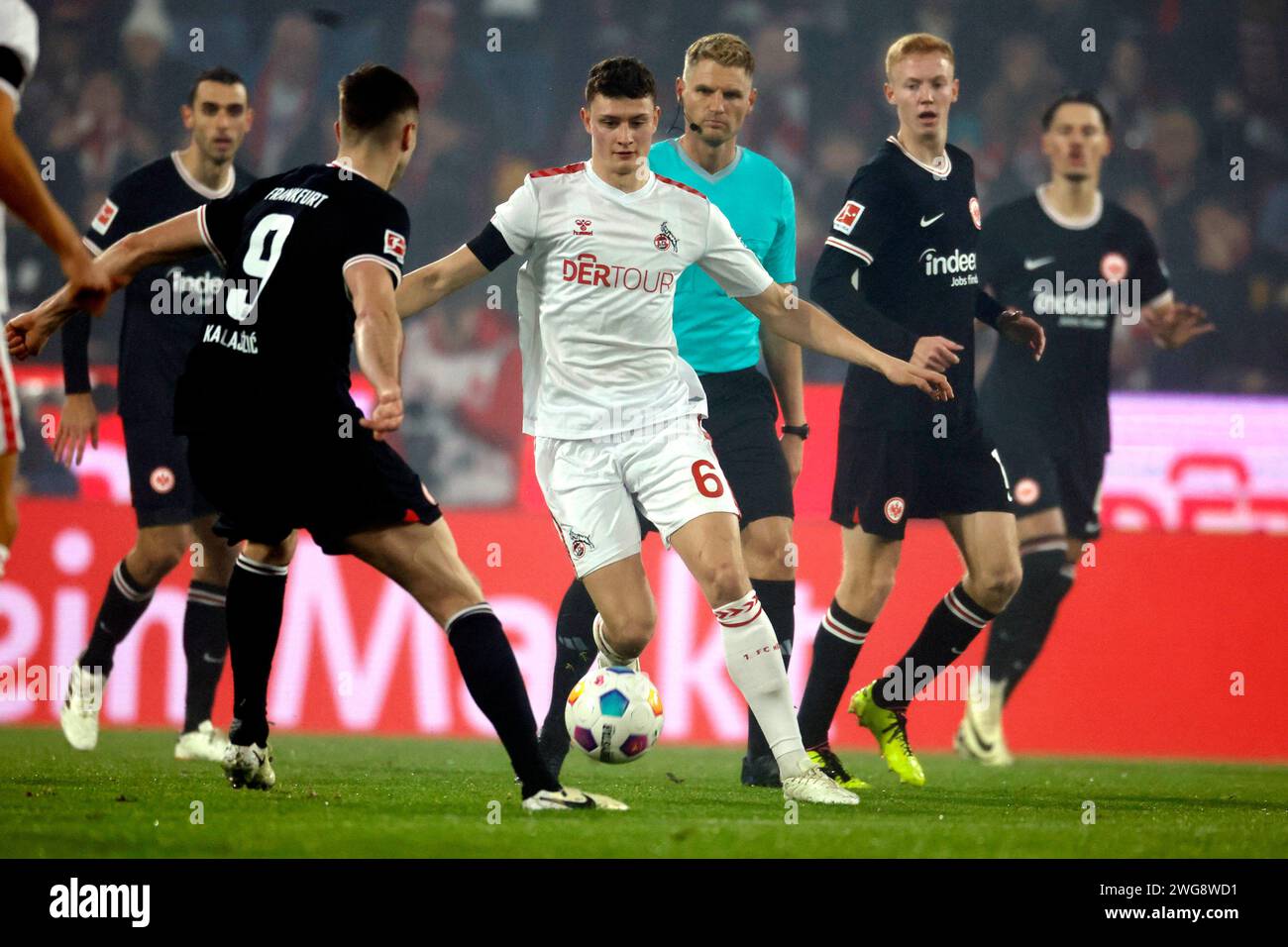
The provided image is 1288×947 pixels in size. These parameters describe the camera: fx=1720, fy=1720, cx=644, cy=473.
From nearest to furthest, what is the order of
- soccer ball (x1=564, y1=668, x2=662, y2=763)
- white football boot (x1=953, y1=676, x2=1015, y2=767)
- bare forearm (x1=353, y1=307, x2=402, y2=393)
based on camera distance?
1. bare forearm (x1=353, y1=307, x2=402, y2=393)
2. soccer ball (x1=564, y1=668, x2=662, y2=763)
3. white football boot (x1=953, y1=676, x2=1015, y2=767)

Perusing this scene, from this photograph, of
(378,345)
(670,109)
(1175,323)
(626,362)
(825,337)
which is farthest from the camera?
(670,109)

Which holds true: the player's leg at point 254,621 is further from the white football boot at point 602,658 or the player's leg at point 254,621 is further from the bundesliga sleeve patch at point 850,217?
the bundesliga sleeve patch at point 850,217

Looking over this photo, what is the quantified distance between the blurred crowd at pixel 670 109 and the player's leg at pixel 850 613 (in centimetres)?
454

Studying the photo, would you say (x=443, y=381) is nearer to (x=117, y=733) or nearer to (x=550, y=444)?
(x=117, y=733)

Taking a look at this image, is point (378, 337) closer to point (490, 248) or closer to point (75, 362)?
point (490, 248)

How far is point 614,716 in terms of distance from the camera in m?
5.16

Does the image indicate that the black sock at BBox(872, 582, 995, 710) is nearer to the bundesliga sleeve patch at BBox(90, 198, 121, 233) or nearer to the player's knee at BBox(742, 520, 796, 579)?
the player's knee at BBox(742, 520, 796, 579)

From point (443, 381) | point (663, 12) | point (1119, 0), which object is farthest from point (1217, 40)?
point (443, 381)

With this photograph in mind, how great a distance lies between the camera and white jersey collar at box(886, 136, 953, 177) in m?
6.30

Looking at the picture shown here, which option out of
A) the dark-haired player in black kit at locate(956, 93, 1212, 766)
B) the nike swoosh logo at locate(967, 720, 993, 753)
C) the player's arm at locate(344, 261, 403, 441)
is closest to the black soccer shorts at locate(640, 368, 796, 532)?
the player's arm at locate(344, 261, 403, 441)

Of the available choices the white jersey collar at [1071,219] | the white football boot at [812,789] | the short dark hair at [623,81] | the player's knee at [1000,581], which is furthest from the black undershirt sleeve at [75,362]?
the white jersey collar at [1071,219]

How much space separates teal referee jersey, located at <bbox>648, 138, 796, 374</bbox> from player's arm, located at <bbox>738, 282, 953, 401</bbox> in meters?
0.57

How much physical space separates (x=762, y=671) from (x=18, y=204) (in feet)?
8.05
